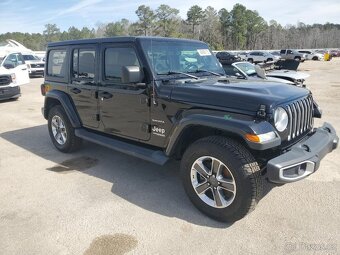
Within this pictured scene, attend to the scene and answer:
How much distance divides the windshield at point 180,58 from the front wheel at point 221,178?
1.24 metres

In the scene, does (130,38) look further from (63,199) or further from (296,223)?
(296,223)

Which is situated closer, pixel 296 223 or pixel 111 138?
pixel 296 223

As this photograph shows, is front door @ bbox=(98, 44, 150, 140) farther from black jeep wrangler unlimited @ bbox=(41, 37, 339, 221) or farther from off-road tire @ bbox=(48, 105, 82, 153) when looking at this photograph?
off-road tire @ bbox=(48, 105, 82, 153)

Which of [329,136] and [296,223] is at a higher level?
[329,136]

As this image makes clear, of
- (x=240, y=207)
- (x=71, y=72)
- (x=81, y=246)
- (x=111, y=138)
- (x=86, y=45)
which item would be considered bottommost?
(x=81, y=246)

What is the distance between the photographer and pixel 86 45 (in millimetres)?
5074

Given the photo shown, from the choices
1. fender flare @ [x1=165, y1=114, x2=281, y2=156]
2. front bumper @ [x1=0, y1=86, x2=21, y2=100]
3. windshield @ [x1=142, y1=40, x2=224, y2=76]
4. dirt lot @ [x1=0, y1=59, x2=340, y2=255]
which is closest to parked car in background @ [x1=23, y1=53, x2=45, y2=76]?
front bumper @ [x1=0, y1=86, x2=21, y2=100]

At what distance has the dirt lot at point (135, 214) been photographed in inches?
124

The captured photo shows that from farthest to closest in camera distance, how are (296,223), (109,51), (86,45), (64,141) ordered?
(64,141)
(86,45)
(109,51)
(296,223)

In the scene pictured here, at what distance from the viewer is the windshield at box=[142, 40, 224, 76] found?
4.22 m

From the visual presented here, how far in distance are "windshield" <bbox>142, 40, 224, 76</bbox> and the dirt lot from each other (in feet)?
5.05

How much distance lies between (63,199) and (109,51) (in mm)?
2107

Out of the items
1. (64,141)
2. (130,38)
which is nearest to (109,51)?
(130,38)

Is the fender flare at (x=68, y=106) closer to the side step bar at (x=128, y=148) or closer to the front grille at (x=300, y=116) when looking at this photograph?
the side step bar at (x=128, y=148)
